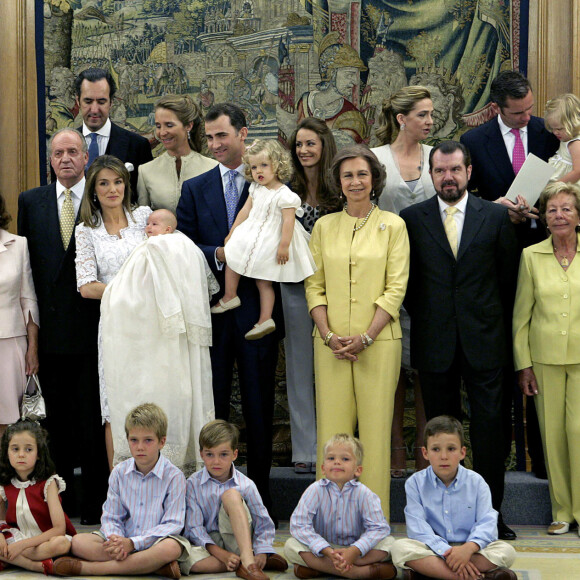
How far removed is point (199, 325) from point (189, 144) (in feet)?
4.63

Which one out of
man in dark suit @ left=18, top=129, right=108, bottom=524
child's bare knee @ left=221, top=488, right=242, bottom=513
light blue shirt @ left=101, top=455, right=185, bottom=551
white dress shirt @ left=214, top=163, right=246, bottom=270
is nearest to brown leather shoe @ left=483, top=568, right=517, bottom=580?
child's bare knee @ left=221, top=488, right=242, bottom=513

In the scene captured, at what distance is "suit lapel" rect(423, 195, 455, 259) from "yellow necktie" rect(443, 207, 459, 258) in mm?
32

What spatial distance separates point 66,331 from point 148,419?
3.51ft

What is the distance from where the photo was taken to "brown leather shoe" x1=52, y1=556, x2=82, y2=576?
16.6ft

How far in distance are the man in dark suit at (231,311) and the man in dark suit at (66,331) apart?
0.66 meters

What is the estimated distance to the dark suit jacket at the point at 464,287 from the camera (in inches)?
226

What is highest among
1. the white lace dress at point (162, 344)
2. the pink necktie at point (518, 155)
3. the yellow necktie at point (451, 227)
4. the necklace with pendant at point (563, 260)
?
the pink necktie at point (518, 155)

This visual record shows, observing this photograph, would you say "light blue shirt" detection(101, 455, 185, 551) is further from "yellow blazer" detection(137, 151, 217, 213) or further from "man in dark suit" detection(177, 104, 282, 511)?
"yellow blazer" detection(137, 151, 217, 213)

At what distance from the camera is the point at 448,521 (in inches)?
200

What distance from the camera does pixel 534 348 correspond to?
19.3 feet

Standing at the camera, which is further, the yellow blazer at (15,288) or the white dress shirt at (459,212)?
the yellow blazer at (15,288)

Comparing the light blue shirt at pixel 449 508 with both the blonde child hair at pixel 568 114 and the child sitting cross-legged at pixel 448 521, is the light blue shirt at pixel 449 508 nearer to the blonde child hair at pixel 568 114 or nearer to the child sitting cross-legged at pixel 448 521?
the child sitting cross-legged at pixel 448 521

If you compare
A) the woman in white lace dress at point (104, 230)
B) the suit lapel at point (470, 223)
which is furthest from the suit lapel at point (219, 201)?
the suit lapel at point (470, 223)

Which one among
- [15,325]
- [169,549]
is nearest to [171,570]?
[169,549]
